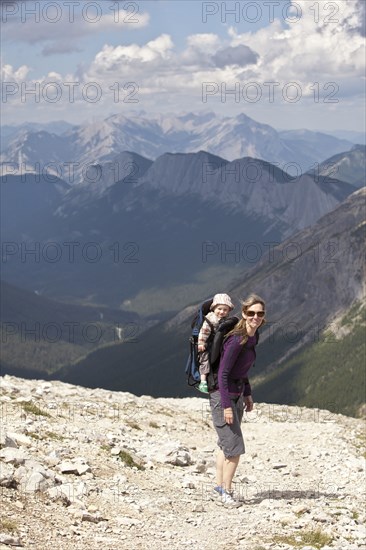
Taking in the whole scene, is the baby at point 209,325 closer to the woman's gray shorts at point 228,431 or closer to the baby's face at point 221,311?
the baby's face at point 221,311

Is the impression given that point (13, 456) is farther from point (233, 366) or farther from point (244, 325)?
point (244, 325)

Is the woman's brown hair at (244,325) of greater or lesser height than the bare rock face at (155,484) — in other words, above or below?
above

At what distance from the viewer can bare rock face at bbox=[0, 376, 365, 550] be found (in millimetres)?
15367

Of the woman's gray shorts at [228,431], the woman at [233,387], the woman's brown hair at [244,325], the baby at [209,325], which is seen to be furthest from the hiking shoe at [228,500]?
the woman's brown hair at [244,325]

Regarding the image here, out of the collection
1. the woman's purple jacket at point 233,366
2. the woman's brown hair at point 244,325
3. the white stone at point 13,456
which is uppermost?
the woman's brown hair at point 244,325

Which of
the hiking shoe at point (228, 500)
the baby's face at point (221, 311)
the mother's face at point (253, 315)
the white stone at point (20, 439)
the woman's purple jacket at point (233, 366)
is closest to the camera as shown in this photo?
the mother's face at point (253, 315)

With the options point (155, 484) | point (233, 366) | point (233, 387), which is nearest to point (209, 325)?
point (233, 366)

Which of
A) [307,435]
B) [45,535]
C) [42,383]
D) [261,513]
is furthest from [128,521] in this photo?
[42,383]

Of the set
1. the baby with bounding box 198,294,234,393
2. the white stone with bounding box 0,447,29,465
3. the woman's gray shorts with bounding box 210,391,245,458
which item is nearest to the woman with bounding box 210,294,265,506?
the woman's gray shorts with bounding box 210,391,245,458

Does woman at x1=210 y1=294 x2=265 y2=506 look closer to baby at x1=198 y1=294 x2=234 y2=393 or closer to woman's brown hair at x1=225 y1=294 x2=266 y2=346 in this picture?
woman's brown hair at x1=225 y1=294 x2=266 y2=346

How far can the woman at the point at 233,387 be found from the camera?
58.6ft

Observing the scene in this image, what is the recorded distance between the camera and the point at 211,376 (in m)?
18.6

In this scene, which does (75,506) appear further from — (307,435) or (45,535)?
(307,435)

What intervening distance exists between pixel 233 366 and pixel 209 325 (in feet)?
4.06
